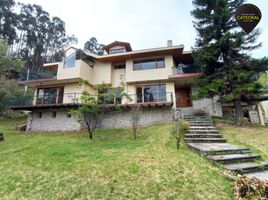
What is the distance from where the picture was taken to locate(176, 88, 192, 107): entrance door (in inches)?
618

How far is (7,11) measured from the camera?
25484 millimetres

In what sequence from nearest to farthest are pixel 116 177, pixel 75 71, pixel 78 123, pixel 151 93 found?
pixel 116 177 → pixel 78 123 → pixel 151 93 → pixel 75 71

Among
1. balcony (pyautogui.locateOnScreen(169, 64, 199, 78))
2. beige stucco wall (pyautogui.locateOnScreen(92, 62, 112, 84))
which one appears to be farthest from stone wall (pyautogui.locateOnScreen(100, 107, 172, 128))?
beige stucco wall (pyautogui.locateOnScreen(92, 62, 112, 84))

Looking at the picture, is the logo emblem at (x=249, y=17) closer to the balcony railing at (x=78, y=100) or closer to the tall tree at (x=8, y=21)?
the balcony railing at (x=78, y=100)

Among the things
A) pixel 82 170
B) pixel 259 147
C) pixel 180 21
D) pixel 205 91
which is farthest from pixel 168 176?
pixel 180 21

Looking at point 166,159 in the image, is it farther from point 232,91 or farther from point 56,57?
point 56,57

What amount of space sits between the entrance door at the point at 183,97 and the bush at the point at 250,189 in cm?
1218

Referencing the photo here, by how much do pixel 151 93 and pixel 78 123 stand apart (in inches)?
268

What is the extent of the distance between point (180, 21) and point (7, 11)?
27.9m

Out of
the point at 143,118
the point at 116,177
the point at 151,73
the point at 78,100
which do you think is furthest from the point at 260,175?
the point at 78,100

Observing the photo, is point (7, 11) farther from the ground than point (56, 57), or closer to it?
farther from the ground

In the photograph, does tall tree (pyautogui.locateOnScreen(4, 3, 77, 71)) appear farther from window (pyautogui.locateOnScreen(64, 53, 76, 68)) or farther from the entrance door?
the entrance door

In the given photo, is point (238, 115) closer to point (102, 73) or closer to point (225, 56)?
point (225, 56)

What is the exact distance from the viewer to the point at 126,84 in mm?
15266
